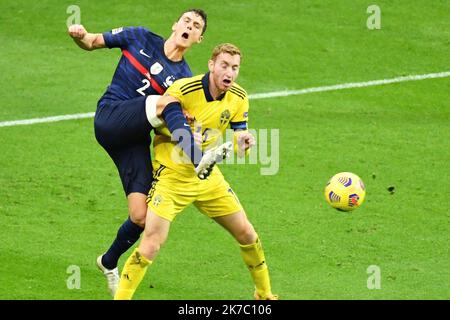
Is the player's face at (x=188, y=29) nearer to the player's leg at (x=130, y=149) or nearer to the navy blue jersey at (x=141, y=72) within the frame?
the navy blue jersey at (x=141, y=72)

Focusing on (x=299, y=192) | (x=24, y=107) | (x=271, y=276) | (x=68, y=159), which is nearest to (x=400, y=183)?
(x=299, y=192)

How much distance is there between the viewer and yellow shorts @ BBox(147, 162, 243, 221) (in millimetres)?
10359

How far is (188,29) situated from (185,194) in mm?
1671

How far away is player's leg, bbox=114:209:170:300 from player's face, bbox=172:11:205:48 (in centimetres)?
178

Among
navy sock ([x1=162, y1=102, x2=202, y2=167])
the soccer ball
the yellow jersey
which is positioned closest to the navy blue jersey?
the yellow jersey

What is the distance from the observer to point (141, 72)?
36.3 feet

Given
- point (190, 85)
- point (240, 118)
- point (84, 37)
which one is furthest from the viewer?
point (84, 37)

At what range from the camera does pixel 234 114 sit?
10555 millimetres

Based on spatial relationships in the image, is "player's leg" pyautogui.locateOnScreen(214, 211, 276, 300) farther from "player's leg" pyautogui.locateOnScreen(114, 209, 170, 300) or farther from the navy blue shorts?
the navy blue shorts

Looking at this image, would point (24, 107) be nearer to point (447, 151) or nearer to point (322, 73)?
point (322, 73)

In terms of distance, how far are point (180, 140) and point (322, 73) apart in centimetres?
821

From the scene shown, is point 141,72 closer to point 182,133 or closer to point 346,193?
point 182,133

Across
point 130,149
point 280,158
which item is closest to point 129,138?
point 130,149

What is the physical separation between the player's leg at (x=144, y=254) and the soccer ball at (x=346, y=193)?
177cm
